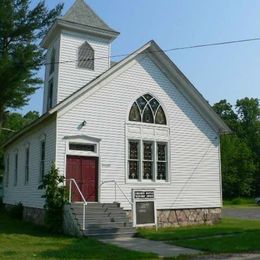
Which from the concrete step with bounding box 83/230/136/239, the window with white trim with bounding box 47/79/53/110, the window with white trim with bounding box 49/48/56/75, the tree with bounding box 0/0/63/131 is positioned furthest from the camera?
the tree with bounding box 0/0/63/131

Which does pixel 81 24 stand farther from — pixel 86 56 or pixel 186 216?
pixel 186 216

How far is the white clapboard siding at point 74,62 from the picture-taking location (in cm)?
2238

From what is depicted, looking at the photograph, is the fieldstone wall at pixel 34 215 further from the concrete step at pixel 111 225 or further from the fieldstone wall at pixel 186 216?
the fieldstone wall at pixel 186 216

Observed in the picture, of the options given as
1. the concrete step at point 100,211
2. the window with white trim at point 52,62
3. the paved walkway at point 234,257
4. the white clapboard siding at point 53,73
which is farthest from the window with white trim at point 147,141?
the paved walkway at point 234,257

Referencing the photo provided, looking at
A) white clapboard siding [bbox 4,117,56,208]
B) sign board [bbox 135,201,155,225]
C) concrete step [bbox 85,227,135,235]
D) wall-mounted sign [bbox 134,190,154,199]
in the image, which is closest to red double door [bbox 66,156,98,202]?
white clapboard siding [bbox 4,117,56,208]

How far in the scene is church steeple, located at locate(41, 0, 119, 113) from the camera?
22469 millimetres

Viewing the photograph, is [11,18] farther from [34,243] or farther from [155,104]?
[34,243]

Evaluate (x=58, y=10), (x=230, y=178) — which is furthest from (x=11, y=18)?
(x=230, y=178)

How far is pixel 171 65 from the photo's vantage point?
21547 millimetres

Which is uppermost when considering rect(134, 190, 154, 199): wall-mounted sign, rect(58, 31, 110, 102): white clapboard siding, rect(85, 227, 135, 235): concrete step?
rect(58, 31, 110, 102): white clapboard siding

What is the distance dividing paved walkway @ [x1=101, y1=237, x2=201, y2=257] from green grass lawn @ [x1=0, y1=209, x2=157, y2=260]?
0.56 m

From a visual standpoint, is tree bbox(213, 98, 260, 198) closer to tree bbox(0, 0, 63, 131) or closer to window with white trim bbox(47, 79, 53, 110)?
tree bbox(0, 0, 63, 131)

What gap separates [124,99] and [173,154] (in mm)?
3512

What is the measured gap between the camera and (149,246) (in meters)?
13.9
